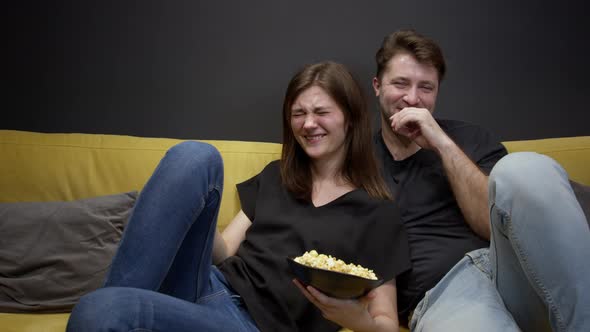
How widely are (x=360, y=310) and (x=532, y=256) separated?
0.38m

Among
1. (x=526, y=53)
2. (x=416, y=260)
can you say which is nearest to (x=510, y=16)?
(x=526, y=53)

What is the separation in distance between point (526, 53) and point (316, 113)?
122 cm

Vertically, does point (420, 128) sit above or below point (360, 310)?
above

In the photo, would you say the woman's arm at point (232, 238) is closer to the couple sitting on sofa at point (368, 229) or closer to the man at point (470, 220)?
the couple sitting on sofa at point (368, 229)

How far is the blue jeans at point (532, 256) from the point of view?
1.01m

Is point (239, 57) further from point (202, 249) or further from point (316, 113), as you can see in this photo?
point (202, 249)

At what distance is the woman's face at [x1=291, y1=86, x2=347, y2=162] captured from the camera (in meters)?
1.65

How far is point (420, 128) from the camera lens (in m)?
1.74

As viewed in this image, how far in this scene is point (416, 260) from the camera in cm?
159

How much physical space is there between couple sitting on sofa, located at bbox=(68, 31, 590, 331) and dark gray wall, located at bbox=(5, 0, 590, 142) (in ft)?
1.61

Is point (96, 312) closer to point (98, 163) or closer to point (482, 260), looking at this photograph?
point (482, 260)

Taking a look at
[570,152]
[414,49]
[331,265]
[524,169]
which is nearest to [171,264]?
[331,265]

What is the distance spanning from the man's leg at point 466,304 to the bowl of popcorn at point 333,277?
231 millimetres

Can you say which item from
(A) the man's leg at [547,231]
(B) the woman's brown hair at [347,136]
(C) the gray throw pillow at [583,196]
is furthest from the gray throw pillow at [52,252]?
(C) the gray throw pillow at [583,196]
